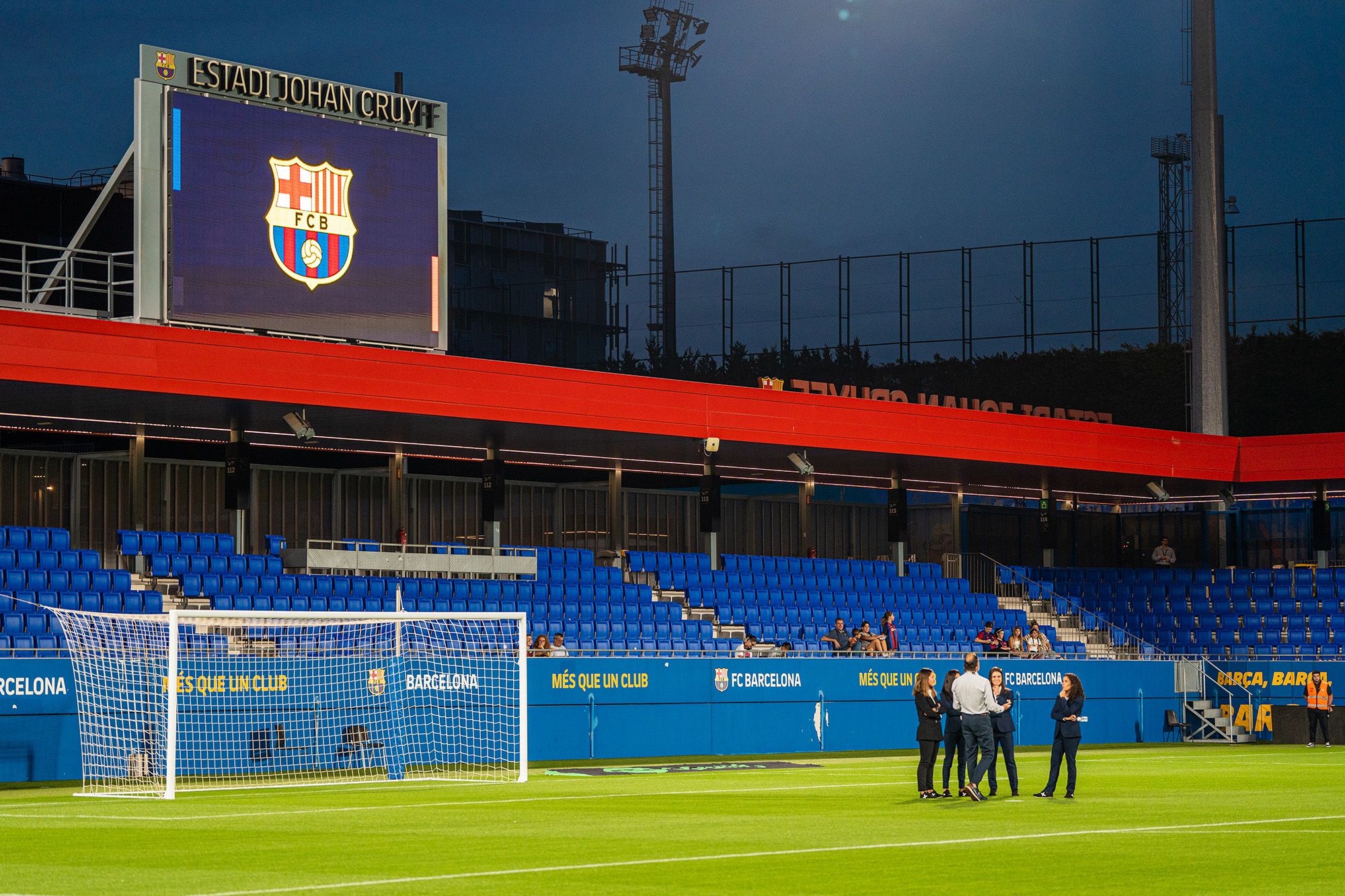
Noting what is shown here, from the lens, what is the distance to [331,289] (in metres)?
31.8

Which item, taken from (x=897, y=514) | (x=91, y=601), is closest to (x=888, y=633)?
(x=897, y=514)

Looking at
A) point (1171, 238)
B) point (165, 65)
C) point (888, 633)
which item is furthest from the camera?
point (1171, 238)

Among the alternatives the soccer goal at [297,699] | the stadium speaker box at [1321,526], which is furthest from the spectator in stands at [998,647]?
the soccer goal at [297,699]

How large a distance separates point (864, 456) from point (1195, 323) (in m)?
13.4

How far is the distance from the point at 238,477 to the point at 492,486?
607cm

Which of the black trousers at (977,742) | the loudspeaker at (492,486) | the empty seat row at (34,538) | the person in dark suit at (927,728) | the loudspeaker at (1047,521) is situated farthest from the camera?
the loudspeaker at (1047,521)

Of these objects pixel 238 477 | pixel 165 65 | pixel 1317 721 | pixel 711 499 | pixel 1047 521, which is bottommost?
pixel 1317 721

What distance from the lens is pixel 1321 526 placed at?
48125mm

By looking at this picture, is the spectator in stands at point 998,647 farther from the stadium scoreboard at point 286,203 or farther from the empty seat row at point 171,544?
the empty seat row at point 171,544

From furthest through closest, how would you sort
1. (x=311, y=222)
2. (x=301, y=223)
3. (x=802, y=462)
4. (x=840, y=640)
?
(x=802, y=462), (x=840, y=640), (x=311, y=222), (x=301, y=223)

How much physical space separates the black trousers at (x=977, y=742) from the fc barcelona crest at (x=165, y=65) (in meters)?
17.6

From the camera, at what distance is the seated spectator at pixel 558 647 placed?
3189 cm

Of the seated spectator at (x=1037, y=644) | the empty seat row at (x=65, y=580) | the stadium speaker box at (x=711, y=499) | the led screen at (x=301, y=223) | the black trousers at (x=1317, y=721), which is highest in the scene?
the led screen at (x=301, y=223)

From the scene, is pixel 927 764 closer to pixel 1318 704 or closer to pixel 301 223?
pixel 301 223
